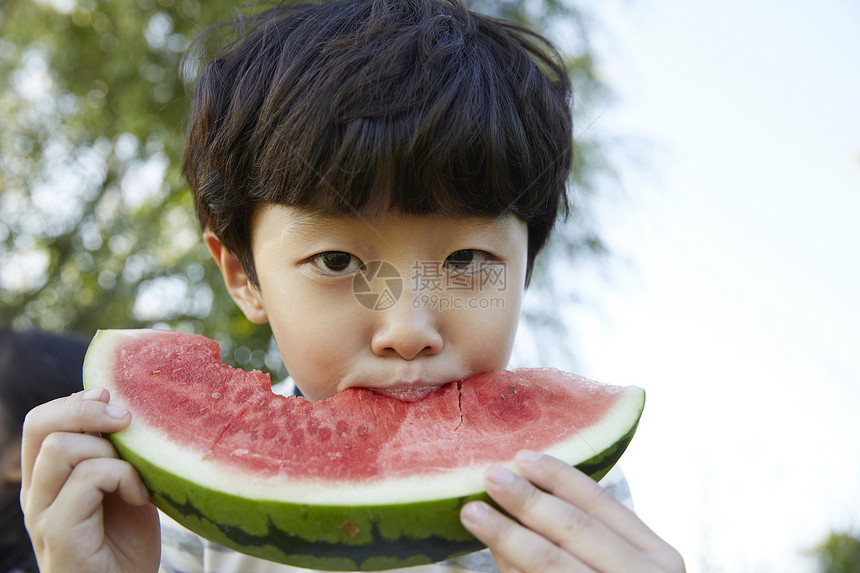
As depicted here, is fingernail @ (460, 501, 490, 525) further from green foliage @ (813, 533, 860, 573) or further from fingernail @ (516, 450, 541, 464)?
green foliage @ (813, 533, 860, 573)

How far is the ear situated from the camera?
1.58 m

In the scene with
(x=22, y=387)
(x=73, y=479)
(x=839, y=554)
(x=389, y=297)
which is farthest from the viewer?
(x=839, y=554)

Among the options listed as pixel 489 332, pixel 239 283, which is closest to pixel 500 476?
pixel 489 332

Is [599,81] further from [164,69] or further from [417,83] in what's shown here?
[417,83]

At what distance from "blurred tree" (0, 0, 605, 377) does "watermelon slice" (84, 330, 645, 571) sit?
4.10 metres

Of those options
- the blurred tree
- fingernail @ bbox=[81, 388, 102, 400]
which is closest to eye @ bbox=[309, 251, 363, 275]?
fingernail @ bbox=[81, 388, 102, 400]

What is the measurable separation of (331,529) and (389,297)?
1.45 ft

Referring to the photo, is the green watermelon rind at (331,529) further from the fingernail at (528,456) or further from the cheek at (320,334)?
the cheek at (320,334)

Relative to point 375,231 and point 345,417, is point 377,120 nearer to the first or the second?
point 375,231

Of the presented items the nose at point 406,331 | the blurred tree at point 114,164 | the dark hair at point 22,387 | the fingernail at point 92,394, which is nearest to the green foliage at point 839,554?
the blurred tree at point 114,164

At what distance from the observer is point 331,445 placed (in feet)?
3.61

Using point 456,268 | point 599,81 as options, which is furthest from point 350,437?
point 599,81

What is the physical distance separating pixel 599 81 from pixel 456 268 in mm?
4678

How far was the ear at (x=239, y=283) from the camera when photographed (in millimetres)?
1580
